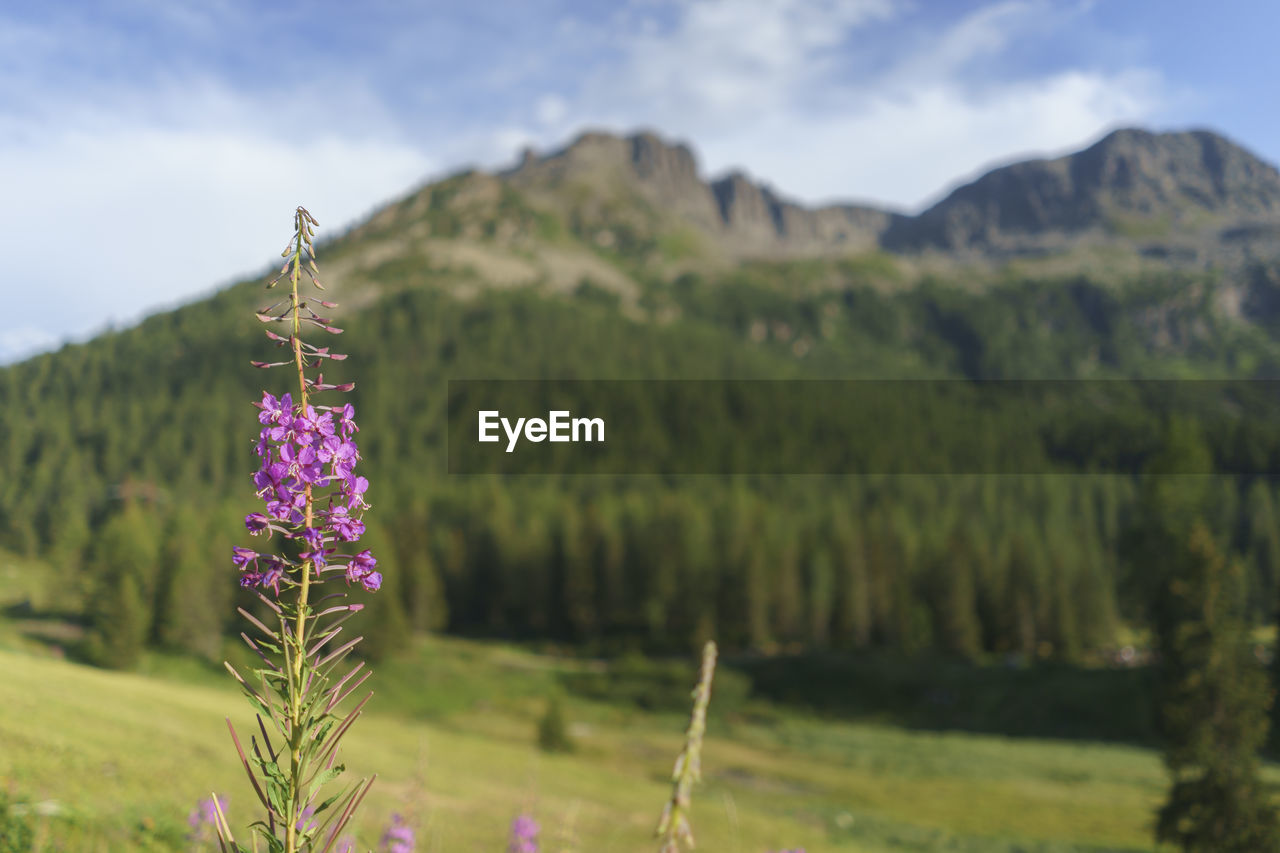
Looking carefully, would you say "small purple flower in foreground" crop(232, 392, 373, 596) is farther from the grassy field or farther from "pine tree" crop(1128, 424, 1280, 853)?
"pine tree" crop(1128, 424, 1280, 853)

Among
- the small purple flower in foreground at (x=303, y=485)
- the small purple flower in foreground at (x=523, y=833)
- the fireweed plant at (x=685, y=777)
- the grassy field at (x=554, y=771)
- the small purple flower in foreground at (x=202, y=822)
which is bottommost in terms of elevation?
the grassy field at (x=554, y=771)

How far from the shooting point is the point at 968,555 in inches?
3317

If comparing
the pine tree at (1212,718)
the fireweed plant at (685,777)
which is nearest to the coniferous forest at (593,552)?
the pine tree at (1212,718)

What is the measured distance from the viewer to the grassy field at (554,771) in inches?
445

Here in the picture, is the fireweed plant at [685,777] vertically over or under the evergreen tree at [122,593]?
over

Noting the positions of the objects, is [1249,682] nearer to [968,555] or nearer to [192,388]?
[968,555]

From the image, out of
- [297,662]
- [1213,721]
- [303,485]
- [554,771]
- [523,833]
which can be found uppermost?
[303,485]

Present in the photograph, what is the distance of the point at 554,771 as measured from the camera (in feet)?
129

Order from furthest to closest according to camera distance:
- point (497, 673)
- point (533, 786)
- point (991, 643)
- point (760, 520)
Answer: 1. point (760, 520)
2. point (991, 643)
3. point (497, 673)
4. point (533, 786)

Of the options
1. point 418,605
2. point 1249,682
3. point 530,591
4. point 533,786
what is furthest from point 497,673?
point 533,786

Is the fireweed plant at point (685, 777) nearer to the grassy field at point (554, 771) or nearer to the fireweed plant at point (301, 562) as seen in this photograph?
the grassy field at point (554, 771)

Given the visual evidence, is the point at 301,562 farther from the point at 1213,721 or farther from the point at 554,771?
the point at 554,771

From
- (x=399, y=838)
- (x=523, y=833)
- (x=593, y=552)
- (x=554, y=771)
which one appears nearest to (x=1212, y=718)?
(x=554, y=771)

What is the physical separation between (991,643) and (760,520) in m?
28.3
